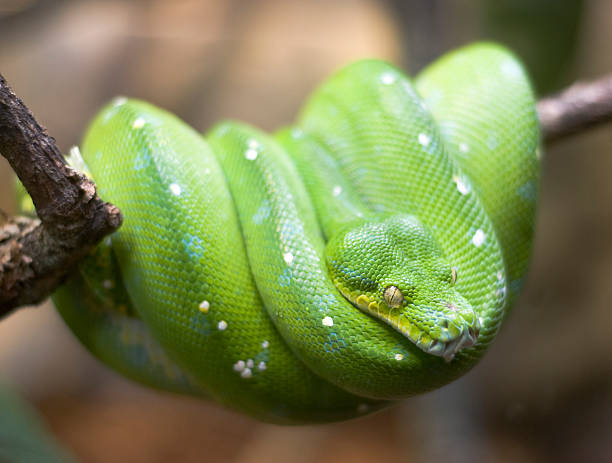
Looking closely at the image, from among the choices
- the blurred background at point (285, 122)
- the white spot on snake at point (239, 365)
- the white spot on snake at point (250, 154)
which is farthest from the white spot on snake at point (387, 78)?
the blurred background at point (285, 122)

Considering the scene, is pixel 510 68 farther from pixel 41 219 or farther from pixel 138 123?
pixel 41 219

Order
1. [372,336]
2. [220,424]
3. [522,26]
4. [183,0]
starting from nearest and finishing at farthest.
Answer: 1. [372,336]
2. [522,26]
3. [220,424]
4. [183,0]

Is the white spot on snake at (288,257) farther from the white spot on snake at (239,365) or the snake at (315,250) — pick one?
the white spot on snake at (239,365)

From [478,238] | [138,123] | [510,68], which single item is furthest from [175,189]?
[510,68]

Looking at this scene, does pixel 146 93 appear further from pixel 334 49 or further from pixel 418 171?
pixel 418 171

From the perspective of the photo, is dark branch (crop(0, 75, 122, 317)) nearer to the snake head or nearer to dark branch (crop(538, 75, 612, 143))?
the snake head

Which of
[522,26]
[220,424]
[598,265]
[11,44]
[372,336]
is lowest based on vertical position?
[220,424]

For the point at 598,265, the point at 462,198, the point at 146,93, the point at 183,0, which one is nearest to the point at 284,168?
the point at 462,198
